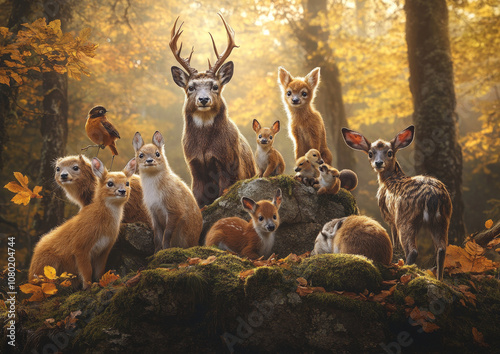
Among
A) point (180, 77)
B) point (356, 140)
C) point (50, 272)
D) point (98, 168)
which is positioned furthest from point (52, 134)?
point (356, 140)

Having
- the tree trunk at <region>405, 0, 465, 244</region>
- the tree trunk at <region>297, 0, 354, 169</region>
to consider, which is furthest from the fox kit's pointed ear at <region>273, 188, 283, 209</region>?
the tree trunk at <region>297, 0, 354, 169</region>

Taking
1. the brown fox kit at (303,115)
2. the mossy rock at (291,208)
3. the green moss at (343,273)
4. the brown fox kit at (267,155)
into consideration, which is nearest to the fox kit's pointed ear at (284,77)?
the brown fox kit at (303,115)

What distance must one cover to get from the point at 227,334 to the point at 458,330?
2.27m

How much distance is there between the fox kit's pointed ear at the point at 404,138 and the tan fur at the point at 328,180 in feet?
3.58

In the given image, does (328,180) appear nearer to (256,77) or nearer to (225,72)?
(225,72)

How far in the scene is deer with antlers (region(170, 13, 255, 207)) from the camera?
6.78 metres

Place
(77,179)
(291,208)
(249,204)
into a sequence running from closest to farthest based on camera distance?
(77,179), (249,204), (291,208)

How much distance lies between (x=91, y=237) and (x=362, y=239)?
10.3 feet

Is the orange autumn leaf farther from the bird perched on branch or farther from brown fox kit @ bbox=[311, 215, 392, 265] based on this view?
brown fox kit @ bbox=[311, 215, 392, 265]

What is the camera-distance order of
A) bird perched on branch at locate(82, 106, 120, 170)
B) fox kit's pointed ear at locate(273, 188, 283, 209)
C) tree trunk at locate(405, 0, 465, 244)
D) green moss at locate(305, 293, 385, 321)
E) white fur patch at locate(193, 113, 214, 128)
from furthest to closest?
tree trunk at locate(405, 0, 465, 244) < white fur patch at locate(193, 113, 214, 128) < bird perched on branch at locate(82, 106, 120, 170) < fox kit's pointed ear at locate(273, 188, 283, 209) < green moss at locate(305, 293, 385, 321)

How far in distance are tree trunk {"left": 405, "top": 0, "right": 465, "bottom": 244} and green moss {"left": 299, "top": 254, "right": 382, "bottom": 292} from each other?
4.06m

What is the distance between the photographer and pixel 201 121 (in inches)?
278

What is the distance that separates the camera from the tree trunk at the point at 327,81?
46.8 feet

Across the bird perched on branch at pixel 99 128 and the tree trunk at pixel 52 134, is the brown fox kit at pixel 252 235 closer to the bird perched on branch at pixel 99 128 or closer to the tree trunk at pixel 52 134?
the bird perched on branch at pixel 99 128
